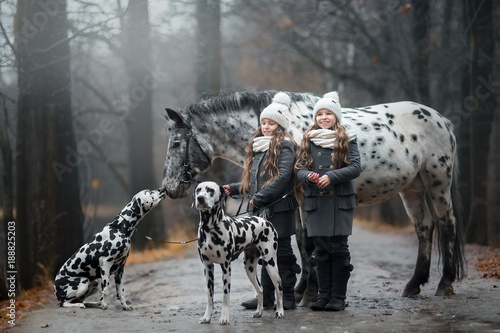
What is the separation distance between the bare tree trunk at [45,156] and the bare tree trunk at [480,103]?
7.58 meters

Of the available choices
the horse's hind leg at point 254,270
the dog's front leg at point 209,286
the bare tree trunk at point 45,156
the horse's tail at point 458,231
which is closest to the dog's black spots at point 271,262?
the horse's hind leg at point 254,270

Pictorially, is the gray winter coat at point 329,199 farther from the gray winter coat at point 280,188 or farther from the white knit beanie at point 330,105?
the white knit beanie at point 330,105

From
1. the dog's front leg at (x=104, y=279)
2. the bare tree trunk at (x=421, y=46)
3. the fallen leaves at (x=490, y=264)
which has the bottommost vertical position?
the fallen leaves at (x=490, y=264)

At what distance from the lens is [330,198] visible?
5809 mm

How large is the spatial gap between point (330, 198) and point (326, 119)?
32.0 inches

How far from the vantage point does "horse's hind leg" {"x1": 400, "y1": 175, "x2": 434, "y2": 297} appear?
7.14 m

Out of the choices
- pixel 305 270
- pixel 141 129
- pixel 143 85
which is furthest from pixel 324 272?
pixel 141 129

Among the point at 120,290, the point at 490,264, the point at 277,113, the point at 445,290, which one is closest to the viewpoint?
the point at 277,113

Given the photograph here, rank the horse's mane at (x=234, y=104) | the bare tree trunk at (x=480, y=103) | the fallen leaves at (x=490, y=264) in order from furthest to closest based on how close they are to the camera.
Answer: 1. the bare tree trunk at (x=480, y=103)
2. the fallen leaves at (x=490, y=264)
3. the horse's mane at (x=234, y=104)

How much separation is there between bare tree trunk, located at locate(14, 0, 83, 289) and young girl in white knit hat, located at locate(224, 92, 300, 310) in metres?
4.12

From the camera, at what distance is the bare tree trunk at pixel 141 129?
41.6 ft

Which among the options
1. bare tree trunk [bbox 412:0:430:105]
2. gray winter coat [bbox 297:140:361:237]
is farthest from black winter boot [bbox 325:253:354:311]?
bare tree trunk [bbox 412:0:430:105]

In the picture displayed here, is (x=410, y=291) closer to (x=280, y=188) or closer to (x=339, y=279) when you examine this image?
(x=339, y=279)

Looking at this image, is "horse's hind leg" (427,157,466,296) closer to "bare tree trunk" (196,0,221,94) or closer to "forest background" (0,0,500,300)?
"forest background" (0,0,500,300)
